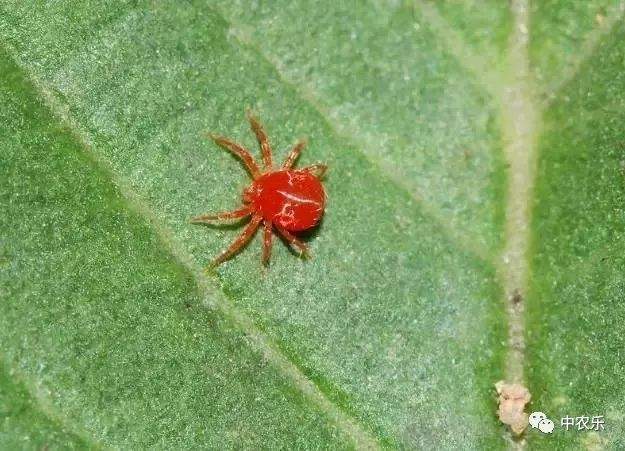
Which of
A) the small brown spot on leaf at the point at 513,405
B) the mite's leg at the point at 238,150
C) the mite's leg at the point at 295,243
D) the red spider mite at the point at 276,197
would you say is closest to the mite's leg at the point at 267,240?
the red spider mite at the point at 276,197

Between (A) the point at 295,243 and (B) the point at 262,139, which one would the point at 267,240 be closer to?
(A) the point at 295,243

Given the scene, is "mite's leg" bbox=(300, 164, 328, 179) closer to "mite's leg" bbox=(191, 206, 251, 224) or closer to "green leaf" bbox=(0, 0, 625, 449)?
"green leaf" bbox=(0, 0, 625, 449)

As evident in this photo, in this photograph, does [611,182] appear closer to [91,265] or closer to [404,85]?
[404,85]

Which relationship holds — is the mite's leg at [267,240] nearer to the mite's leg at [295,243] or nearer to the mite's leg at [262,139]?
the mite's leg at [295,243]

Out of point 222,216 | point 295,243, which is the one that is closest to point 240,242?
point 222,216

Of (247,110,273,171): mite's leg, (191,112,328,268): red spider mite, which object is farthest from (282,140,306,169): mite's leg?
(247,110,273,171): mite's leg
